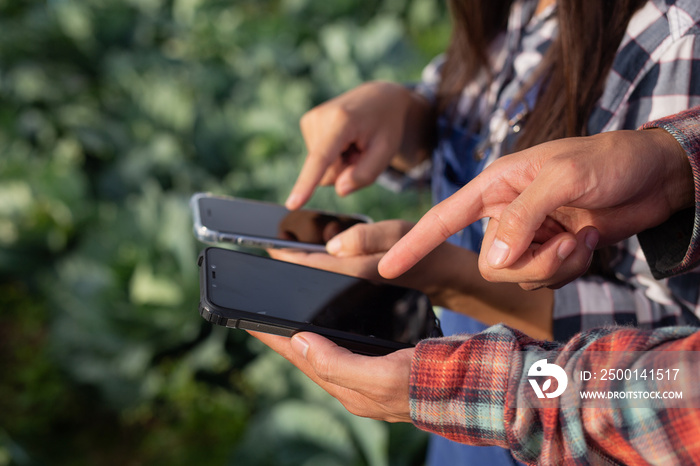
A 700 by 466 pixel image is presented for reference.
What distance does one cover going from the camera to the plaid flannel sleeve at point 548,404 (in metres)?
0.36

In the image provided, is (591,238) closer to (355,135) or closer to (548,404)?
(548,404)

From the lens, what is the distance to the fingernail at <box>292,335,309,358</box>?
54 cm

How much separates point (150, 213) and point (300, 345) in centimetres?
105

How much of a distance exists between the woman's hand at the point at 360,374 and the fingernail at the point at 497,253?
0.34 feet

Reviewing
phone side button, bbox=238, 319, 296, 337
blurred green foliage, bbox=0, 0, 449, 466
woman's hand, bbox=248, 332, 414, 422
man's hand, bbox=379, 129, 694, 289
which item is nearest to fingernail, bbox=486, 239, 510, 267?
man's hand, bbox=379, 129, 694, 289

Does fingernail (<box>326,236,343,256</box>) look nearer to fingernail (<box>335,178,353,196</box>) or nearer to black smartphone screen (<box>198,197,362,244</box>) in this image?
black smartphone screen (<box>198,197,362,244</box>)

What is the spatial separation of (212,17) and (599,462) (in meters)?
2.43

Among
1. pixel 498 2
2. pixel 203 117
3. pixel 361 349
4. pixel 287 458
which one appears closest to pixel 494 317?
pixel 361 349

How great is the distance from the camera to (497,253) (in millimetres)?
456

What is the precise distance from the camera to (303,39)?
2373mm

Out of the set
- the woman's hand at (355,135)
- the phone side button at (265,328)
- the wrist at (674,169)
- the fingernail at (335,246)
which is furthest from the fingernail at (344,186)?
the wrist at (674,169)

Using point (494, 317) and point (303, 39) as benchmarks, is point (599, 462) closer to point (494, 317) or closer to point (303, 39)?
point (494, 317)

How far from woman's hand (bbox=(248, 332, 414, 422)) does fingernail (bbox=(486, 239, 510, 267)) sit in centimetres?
10

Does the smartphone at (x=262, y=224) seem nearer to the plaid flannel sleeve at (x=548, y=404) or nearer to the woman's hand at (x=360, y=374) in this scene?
the woman's hand at (x=360, y=374)
